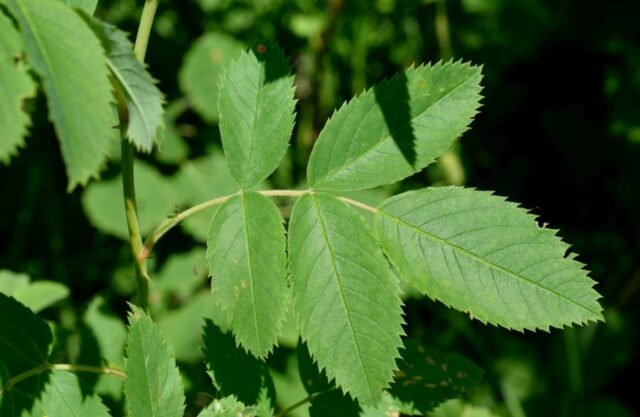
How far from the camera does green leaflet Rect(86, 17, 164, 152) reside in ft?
3.01

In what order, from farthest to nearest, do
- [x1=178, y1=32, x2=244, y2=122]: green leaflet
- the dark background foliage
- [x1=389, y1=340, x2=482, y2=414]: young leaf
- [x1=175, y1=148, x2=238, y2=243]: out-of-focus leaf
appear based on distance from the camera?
1. the dark background foliage
2. [x1=178, y1=32, x2=244, y2=122]: green leaflet
3. [x1=175, y1=148, x2=238, y2=243]: out-of-focus leaf
4. [x1=389, y1=340, x2=482, y2=414]: young leaf

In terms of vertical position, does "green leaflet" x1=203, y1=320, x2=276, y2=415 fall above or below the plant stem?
below

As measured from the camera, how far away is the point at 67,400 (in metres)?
1.14

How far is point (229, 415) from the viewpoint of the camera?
1.07m

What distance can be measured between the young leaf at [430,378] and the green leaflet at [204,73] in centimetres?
158

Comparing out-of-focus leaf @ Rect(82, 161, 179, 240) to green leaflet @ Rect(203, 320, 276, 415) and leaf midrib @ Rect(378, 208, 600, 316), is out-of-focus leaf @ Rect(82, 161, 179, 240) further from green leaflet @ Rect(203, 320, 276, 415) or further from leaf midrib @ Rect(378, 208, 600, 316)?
leaf midrib @ Rect(378, 208, 600, 316)

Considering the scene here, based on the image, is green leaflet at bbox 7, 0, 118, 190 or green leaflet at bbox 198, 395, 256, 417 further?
green leaflet at bbox 198, 395, 256, 417

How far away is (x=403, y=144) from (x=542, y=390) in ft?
6.72

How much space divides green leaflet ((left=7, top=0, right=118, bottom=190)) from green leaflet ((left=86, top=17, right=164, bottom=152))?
0.16 ft

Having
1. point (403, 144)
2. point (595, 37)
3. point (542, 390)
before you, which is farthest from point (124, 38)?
point (595, 37)

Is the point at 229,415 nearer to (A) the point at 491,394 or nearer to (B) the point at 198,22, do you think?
(A) the point at 491,394

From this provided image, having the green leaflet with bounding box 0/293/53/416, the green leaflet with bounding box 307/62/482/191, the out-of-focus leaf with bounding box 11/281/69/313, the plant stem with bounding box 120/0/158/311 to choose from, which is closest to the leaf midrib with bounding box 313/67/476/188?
the green leaflet with bounding box 307/62/482/191

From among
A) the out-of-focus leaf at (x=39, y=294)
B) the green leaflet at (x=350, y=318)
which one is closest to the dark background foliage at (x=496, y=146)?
the out-of-focus leaf at (x=39, y=294)

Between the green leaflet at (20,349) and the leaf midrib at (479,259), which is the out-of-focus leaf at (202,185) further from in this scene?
the leaf midrib at (479,259)
